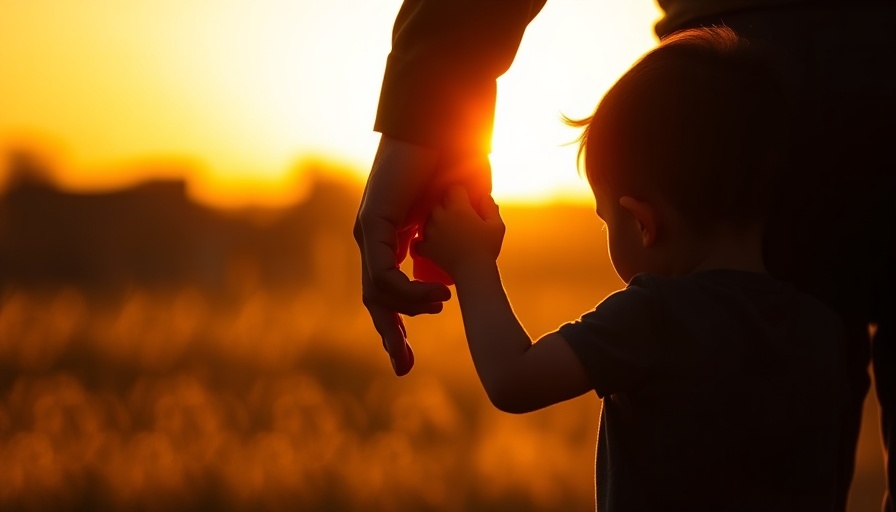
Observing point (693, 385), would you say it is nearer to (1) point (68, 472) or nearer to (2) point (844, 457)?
(2) point (844, 457)

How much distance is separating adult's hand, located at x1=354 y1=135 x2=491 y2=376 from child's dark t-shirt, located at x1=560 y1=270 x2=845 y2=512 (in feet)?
0.74

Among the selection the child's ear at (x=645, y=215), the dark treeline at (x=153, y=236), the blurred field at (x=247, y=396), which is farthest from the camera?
the dark treeline at (x=153, y=236)

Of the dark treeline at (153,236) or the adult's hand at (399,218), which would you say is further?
the dark treeline at (153,236)

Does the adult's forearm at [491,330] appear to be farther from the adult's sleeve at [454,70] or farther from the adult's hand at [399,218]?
the adult's sleeve at [454,70]

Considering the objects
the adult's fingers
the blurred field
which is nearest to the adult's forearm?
the adult's fingers

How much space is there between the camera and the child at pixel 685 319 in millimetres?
1477

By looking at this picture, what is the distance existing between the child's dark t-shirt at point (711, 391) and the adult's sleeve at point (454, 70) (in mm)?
312

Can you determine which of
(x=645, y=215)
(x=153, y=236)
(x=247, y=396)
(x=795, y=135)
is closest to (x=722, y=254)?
(x=645, y=215)

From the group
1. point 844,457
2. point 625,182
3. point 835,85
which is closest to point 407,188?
point 625,182

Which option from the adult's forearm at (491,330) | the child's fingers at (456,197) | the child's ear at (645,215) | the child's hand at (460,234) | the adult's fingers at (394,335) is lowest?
the adult's fingers at (394,335)

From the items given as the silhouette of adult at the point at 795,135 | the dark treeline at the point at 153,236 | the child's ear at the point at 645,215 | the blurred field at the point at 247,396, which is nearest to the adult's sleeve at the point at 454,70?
the silhouette of adult at the point at 795,135

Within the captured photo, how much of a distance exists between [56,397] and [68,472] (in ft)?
1.97

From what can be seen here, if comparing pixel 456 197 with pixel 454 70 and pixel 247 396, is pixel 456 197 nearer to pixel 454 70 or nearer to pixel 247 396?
pixel 454 70

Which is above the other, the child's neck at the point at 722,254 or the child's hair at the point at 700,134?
the child's hair at the point at 700,134
